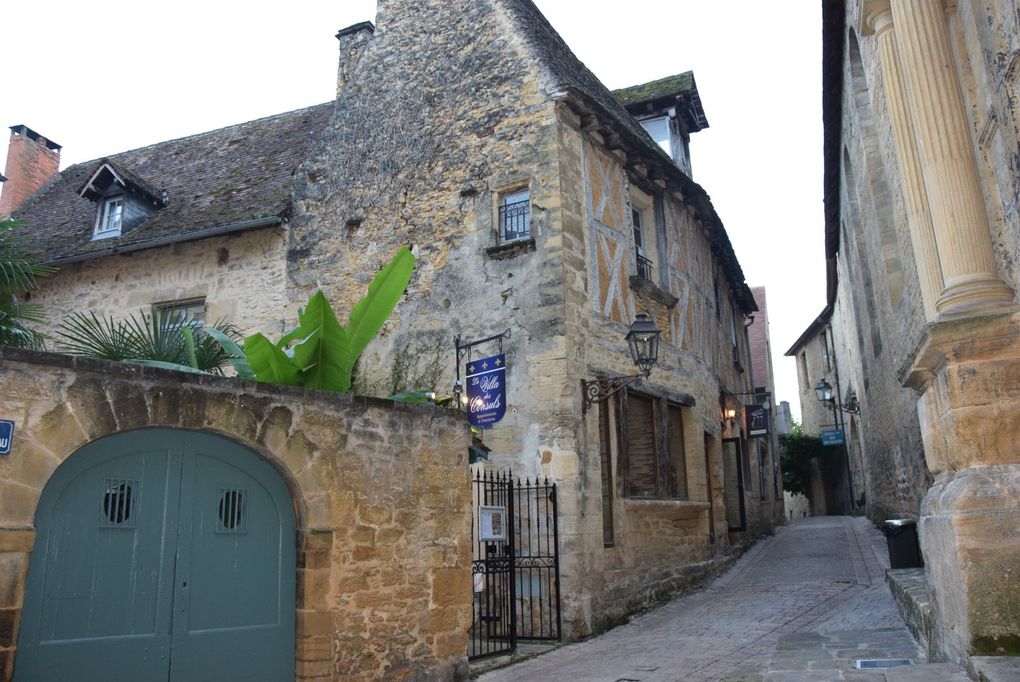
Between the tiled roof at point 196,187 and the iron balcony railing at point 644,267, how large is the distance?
5.08m

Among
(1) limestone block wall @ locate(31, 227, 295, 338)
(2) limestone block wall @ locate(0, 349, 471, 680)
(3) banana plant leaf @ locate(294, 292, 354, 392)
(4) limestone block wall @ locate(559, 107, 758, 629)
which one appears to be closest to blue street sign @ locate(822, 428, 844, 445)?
(4) limestone block wall @ locate(559, 107, 758, 629)

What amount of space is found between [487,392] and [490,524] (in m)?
1.42

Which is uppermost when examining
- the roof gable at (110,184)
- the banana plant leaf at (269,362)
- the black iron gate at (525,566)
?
the roof gable at (110,184)

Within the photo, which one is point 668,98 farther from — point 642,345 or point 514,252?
point 642,345

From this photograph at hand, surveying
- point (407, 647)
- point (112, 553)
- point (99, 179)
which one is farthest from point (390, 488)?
point (99, 179)

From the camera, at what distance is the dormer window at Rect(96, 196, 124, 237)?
42.5 ft

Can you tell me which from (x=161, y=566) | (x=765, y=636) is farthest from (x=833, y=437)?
(x=161, y=566)

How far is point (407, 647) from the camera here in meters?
5.66

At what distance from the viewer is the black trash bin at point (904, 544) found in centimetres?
802

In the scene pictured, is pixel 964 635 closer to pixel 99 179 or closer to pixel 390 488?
pixel 390 488

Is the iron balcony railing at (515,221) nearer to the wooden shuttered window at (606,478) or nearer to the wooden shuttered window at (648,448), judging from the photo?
the wooden shuttered window at (606,478)

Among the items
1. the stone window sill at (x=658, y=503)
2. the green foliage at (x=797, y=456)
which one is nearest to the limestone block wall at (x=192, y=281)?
the stone window sill at (x=658, y=503)

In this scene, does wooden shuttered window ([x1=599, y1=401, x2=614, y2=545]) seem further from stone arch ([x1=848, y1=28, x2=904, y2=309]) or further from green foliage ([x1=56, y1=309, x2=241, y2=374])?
green foliage ([x1=56, y1=309, x2=241, y2=374])

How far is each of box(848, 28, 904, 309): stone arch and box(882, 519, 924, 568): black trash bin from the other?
8.06ft
